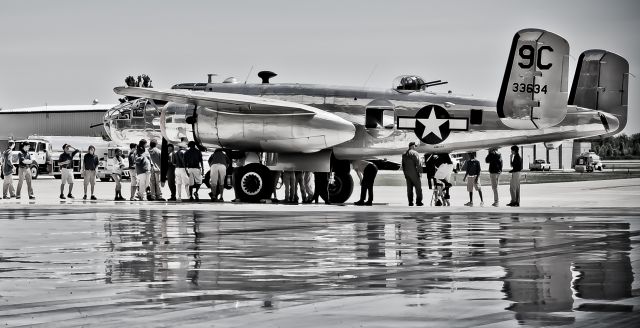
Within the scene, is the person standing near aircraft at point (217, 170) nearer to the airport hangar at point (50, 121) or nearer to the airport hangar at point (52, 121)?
the airport hangar at point (52, 121)

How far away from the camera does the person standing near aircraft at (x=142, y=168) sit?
31.0 metres

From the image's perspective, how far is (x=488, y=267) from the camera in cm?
1340

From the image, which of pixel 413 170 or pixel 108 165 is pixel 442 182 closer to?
pixel 413 170

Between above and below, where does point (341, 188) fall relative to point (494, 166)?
below

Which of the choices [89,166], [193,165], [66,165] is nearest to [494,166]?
[193,165]

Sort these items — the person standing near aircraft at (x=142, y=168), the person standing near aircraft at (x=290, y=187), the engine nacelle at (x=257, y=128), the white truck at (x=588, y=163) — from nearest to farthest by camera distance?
the engine nacelle at (x=257, y=128)
the person standing near aircraft at (x=290, y=187)
the person standing near aircraft at (x=142, y=168)
the white truck at (x=588, y=163)

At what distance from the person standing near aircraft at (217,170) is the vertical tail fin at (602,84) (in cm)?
1045

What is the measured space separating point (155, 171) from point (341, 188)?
568 cm

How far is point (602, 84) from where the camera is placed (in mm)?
30297

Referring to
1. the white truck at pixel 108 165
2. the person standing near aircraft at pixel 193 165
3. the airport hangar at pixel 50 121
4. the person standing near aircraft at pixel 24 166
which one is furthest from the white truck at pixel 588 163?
the person standing near aircraft at pixel 24 166

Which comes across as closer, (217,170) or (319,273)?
(319,273)

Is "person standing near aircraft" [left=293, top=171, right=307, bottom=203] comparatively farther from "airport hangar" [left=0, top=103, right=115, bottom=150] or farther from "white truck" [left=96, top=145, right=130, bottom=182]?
"airport hangar" [left=0, top=103, right=115, bottom=150]

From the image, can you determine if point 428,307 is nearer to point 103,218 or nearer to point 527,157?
point 103,218

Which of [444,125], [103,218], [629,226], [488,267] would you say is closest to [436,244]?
[488,267]
